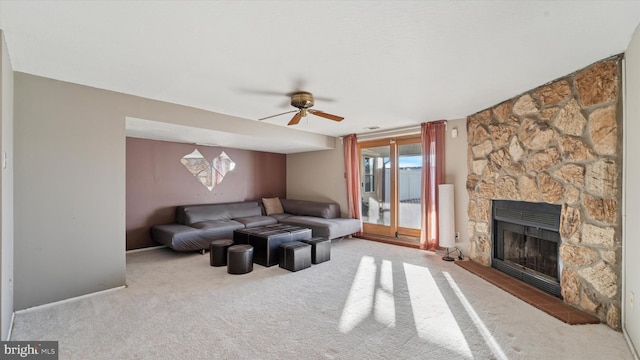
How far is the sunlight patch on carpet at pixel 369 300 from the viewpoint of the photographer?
2.45 metres

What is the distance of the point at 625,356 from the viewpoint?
194 centimetres

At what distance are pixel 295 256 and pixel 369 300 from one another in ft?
4.22

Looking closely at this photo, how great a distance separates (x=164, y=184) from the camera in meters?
5.26

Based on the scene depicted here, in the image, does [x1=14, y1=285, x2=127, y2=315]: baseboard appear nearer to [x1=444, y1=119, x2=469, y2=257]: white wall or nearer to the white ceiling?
the white ceiling

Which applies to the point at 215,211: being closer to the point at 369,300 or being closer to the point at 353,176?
the point at 353,176

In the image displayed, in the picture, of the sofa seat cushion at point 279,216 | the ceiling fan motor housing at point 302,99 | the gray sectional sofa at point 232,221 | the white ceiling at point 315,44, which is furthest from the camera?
the sofa seat cushion at point 279,216

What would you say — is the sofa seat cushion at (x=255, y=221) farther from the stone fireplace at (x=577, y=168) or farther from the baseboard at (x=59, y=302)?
the stone fireplace at (x=577, y=168)

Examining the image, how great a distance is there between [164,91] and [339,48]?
2242 mm

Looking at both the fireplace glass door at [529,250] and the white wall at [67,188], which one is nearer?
the white wall at [67,188]

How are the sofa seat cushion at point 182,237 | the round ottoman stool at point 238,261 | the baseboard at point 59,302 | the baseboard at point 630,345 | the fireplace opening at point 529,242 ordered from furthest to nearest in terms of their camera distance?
the sofa seat cushion at point 182,237 < the round ottoman stool at point 238,261 < the fireplace opening at point 529,242 < the baseboard at point 59,302 < the baseboard at point 630,345

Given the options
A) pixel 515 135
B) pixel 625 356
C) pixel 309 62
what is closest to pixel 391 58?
pixel 309 62

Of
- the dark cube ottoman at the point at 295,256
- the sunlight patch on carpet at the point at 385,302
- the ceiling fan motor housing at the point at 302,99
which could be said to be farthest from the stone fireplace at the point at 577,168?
the dark cube ottoman at the point at 295,256

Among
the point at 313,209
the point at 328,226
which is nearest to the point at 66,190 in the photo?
the point at 328,226

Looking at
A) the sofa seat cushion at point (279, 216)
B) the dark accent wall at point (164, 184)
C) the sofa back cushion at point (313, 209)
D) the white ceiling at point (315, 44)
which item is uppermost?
the white ceiling at point (315, 44)
